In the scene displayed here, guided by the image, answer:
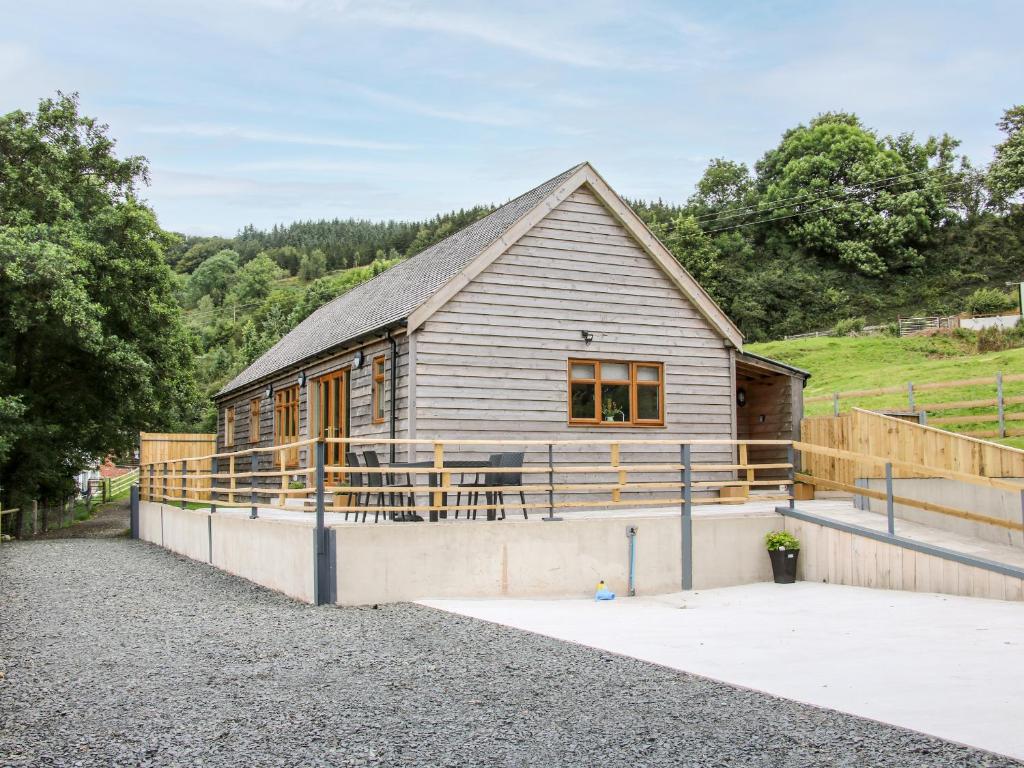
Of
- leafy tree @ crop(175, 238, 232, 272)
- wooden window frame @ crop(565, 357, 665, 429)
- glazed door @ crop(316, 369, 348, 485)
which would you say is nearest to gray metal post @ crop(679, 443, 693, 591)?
wooden window frame @ crop(565, 357, 665, 429)

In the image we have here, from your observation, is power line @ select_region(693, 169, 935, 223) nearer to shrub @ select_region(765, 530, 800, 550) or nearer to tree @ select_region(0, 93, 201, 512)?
tree @ select_region(0, 93, 201, 512)

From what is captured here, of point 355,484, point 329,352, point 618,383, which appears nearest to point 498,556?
point 355,484

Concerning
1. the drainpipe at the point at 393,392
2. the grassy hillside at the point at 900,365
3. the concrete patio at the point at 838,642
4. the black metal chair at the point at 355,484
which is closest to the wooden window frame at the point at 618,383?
the drainpipe at the point at 393,392

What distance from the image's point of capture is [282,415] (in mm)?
23156

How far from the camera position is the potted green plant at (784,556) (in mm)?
13539

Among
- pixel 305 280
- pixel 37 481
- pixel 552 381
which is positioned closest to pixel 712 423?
pixel 552 381

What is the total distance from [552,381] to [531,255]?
2.23 metres

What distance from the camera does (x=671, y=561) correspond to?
1302 cm

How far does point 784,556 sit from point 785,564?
0.39 feet

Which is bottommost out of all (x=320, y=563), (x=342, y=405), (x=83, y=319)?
(x=320, y=563)

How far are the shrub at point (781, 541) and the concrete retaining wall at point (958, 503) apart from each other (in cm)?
237

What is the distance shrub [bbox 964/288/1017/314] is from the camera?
47812mm

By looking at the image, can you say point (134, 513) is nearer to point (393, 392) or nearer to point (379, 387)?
point (379, 387)

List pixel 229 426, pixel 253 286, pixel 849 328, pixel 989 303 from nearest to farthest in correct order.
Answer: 1. pixel 229 426
2. pixel 989 303
3. pixel 849 328
4. pixel 253 286
